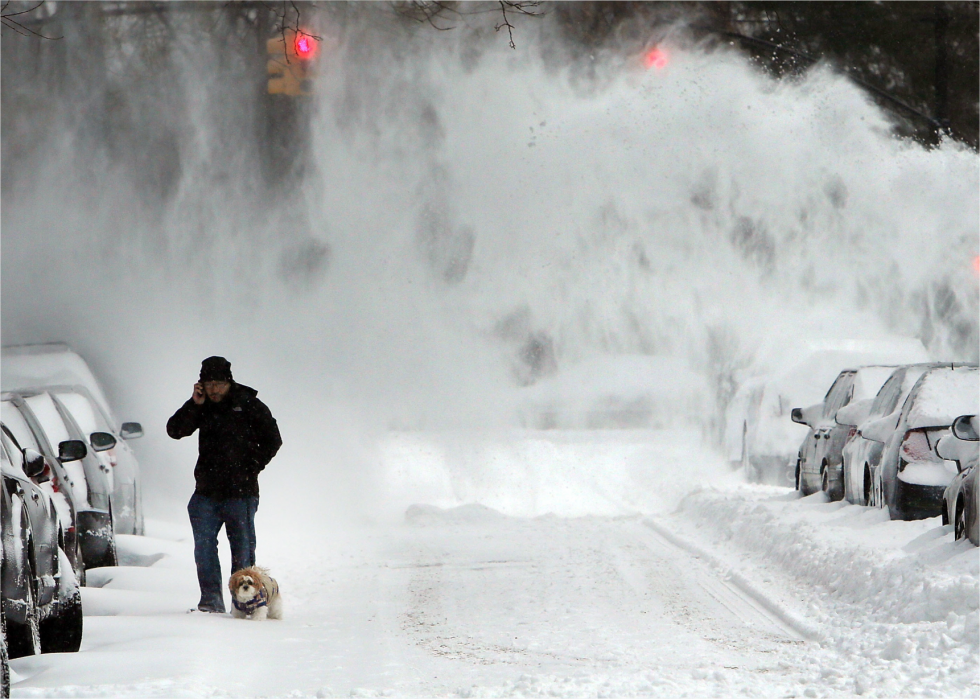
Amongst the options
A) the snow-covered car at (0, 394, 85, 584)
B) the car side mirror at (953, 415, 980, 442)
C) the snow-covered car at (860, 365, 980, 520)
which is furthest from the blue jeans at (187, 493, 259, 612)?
the snow-covered car at (860, 365, 980, 520)

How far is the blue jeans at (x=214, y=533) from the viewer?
24.5ft

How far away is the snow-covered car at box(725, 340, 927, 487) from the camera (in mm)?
15547

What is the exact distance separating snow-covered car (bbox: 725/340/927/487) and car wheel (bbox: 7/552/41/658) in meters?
11.3

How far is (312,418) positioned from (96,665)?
13596mm

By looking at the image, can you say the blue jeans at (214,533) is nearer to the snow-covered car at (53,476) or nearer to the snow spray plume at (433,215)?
the snow-covered car at (53,476)

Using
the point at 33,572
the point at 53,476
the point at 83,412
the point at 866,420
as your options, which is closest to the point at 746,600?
the point at 866,420

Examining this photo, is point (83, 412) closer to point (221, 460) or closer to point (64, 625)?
point (221, 460)

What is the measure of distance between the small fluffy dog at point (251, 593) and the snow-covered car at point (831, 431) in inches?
239

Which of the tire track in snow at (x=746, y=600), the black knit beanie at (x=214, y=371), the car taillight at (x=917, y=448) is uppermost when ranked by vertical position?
the black knit beanie at (x=214, y=371)

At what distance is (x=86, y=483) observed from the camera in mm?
8773

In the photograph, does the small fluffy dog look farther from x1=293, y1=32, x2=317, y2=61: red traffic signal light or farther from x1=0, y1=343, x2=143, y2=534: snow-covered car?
x1=293, y1=32, x2=317, y2=61: red traffic signal light

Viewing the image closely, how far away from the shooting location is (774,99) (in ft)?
67.3

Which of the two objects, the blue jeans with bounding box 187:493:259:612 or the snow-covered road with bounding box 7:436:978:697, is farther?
the blue jeans with bounding box 187:493:259:612

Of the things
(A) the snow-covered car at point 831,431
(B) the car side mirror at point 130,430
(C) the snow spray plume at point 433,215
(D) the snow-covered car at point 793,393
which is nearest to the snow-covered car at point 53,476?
(B) the car side mirror at point 130,430
